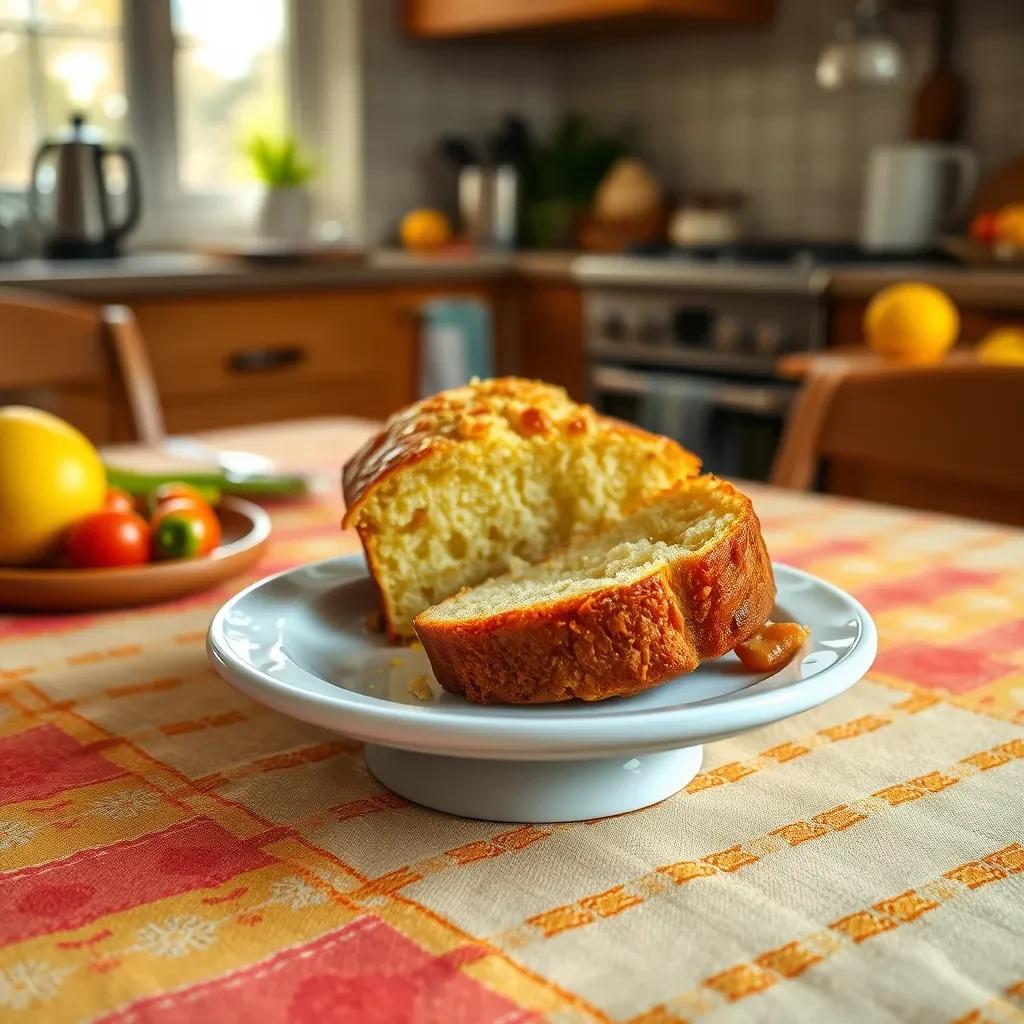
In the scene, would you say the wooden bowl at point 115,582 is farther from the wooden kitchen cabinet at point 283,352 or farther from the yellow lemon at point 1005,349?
the wooden kitchen cabinet at point 283,352

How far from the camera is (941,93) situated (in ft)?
10.7

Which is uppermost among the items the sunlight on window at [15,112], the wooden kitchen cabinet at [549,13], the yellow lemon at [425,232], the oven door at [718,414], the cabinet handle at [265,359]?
the wooden kitchen cabinet at [549,13]

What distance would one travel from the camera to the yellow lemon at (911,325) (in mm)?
2201

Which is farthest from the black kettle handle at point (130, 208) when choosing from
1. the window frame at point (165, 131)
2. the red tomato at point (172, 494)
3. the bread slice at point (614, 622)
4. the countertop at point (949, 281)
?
the bread slice at point (614, 622)

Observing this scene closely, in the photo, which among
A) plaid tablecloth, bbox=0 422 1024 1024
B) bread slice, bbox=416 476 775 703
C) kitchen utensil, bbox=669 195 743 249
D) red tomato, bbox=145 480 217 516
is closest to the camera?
plaid tablecloth, bbox=0 422 1024 1024

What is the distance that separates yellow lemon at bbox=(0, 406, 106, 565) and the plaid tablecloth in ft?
0.57

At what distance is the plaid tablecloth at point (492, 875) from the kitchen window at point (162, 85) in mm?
3045

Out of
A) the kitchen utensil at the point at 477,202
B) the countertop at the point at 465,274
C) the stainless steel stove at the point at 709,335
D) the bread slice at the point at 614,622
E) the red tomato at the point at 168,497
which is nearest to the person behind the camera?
the bread slice at the point at 614,622

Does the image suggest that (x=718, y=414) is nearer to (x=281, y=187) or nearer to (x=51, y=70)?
(x=281, y=187)

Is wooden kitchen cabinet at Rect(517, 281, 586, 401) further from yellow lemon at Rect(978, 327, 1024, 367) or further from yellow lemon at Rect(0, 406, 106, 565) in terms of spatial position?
yellow lemon at Rect(0, 406, 106, 565)

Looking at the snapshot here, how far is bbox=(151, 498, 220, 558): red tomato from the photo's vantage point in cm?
101

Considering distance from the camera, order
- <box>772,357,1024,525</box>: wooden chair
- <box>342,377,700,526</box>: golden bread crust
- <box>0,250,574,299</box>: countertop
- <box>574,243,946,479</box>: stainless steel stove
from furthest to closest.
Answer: <box>574,243,946,479</box>: stainless steel stove
<box>0,250,574,299</box>: countertop
<box>772,357,1024,525</box>: wooden chair
<box>342,377,700,526</box>: golden bread crust

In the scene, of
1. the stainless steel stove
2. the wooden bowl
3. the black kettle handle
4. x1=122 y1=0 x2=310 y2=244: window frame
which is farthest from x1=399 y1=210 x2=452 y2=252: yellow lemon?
the wooden bowl

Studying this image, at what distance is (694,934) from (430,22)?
3659 millimetres
